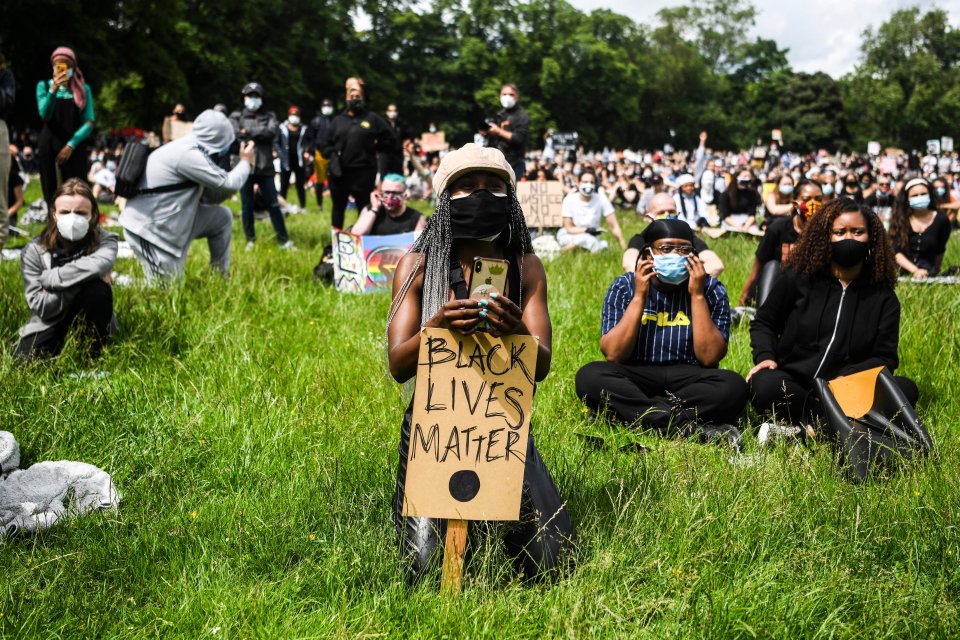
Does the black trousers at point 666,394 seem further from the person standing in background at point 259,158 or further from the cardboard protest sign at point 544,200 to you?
the cardboard protest sign at point 544,200

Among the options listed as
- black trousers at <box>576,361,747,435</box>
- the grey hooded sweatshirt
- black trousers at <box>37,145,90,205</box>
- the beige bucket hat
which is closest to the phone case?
the beige bucket hat

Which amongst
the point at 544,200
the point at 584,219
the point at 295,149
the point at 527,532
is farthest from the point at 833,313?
the point at 295,149

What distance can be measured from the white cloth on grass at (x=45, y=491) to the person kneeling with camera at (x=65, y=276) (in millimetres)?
1615

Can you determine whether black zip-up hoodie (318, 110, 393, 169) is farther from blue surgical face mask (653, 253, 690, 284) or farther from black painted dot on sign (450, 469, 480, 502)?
black painted dot on sign (450, 469, 480, 502)

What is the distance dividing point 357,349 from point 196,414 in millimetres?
1571

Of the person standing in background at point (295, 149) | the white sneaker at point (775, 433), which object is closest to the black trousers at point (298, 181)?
the person standing in background at point (295, 149)

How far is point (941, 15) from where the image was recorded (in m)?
82.8

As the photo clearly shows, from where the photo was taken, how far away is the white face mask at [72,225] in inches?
212

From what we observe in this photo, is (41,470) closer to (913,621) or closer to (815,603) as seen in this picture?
(815,603)

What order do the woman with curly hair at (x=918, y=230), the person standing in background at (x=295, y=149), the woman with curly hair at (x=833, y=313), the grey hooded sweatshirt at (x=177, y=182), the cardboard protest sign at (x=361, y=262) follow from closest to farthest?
the woman with curly hair at (x=833, y=313), the grey hooded sweatshirt at (x=177, y=182), the cardboard protest sign at (x=361, y=262), the woman with curly hair at (x=918, y=230), the person standing in background at (x=295, y=149)

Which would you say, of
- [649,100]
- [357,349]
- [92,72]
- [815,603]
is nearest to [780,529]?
[815,603]

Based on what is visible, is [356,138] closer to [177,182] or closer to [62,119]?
[62,119]

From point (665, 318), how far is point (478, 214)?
2.46m

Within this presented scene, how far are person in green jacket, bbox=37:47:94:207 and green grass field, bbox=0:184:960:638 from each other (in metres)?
4.33
